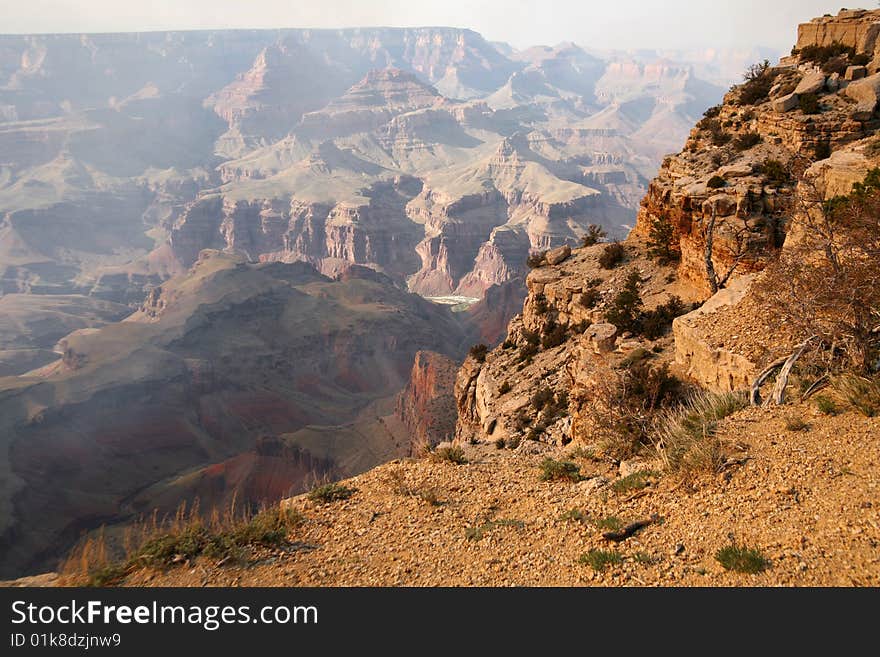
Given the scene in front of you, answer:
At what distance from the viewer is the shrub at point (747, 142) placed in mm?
24062

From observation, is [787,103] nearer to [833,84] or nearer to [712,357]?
[833,84]

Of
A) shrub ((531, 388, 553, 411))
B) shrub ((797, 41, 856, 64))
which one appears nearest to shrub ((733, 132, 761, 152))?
shrub ((797, 41, 856, 64))

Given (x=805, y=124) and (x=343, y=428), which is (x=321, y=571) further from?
(x=343, y=428)

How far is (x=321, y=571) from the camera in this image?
846 cm

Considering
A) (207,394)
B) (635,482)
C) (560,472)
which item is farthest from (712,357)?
(207,394)

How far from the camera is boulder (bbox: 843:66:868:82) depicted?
23016 mm

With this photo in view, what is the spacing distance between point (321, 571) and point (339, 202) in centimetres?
19531

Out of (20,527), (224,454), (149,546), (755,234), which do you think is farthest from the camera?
(224,454)

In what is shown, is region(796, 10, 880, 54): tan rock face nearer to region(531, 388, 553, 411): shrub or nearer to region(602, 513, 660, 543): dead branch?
region(531, 388, 553, 411): shrub

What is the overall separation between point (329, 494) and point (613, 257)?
22.2 meters

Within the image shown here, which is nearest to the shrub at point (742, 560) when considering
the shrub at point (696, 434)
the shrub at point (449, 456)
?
the shrub at point (696, 434)

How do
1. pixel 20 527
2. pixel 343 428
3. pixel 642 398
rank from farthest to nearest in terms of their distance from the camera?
pixel 343 428 → pixel 20 527 → pixel 642 398
